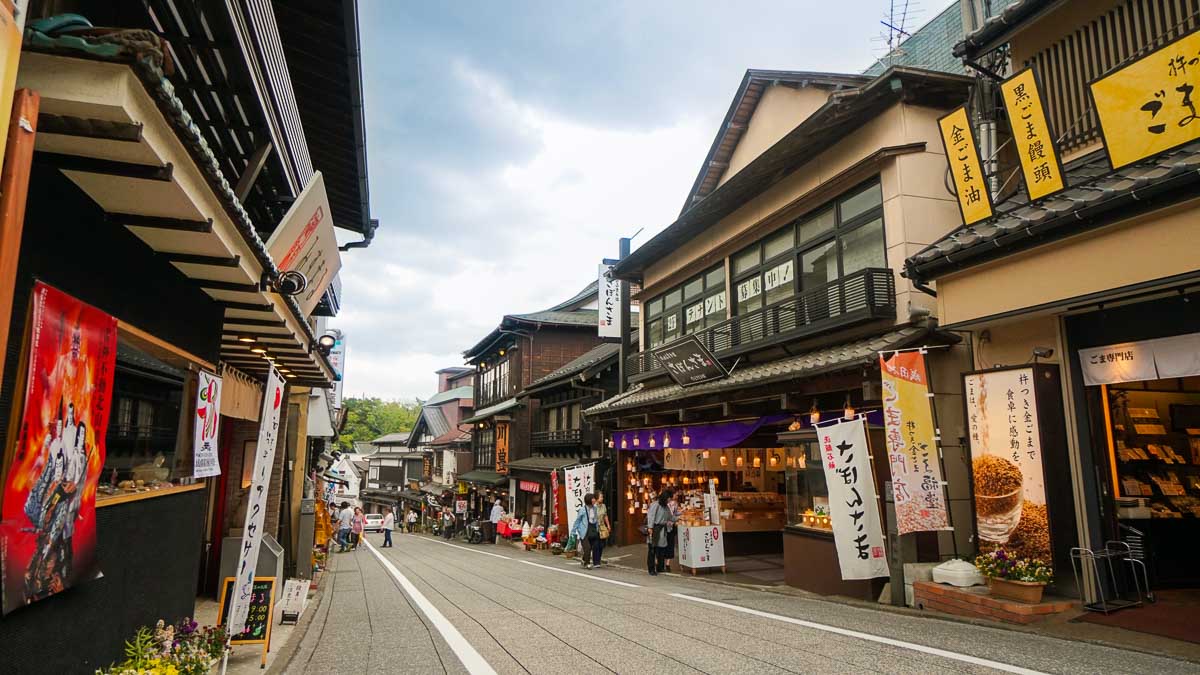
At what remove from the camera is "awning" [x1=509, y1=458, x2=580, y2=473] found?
97.8ft

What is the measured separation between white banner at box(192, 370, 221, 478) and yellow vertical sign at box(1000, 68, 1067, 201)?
10.7m

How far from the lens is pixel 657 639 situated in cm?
763

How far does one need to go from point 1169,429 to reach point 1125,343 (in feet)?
11.7

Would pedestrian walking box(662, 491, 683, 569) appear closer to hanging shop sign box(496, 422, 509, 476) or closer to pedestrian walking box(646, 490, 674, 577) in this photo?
pedestrian walking box(646, 490, 674, 577)

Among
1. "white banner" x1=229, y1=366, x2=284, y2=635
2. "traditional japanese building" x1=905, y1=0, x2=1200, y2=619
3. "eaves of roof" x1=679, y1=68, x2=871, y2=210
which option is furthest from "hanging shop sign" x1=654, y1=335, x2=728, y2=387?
"white banner" x1=229, y1=366, x2=284, y2=635

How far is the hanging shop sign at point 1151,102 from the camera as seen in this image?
285 inches

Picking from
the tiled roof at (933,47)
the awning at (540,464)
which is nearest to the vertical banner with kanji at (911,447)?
the tiled roof at (933,47)

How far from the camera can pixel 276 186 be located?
9539 millimetres

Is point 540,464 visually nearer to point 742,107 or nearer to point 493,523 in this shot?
point 493,523

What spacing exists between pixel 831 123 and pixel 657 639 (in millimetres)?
10504

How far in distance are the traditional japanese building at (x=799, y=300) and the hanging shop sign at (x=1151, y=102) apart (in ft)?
13.3

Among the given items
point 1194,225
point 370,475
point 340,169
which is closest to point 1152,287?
point 1194,225

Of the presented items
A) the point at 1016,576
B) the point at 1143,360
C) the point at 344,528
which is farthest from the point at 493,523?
the point at 1143,360

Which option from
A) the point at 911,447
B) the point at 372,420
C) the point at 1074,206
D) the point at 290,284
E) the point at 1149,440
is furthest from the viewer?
the point at 372,420
